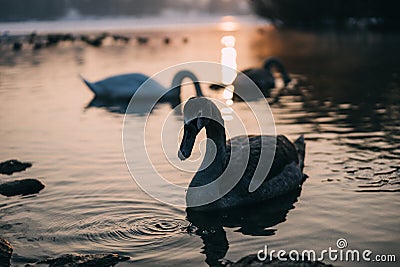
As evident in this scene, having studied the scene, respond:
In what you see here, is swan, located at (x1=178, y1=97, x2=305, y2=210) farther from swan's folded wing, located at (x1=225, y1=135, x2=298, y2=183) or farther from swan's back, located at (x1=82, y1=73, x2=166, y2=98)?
swan's back, located at (x1=82, y1=73, x2=166, y2=98)

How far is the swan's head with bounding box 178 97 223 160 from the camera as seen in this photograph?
7715 mm

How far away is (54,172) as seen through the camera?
11219mm

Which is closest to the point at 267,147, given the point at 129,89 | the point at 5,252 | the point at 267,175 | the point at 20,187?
the point at 267,175

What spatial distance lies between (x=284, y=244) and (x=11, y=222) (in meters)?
3.76

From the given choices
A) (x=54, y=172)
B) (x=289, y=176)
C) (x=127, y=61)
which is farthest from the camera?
(x=127, y=61)

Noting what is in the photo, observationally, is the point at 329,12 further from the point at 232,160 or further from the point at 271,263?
the point at 271,263

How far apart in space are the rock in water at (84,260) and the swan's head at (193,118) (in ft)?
4.97

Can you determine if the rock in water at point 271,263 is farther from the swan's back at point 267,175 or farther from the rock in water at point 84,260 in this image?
the swan's back at point 267,175

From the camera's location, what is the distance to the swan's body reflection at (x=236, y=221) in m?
7.59

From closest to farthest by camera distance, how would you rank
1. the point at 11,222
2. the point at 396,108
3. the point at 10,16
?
the point at 11,222
the point at 396,108
the point at 10,16

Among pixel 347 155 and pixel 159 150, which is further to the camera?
pixel 159 150

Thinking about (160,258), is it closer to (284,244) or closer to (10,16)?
(284,244)

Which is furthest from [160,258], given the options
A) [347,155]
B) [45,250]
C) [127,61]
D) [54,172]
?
[127,61]

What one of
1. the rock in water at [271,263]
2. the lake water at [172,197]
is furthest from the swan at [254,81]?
the rock in water at [271,263]
